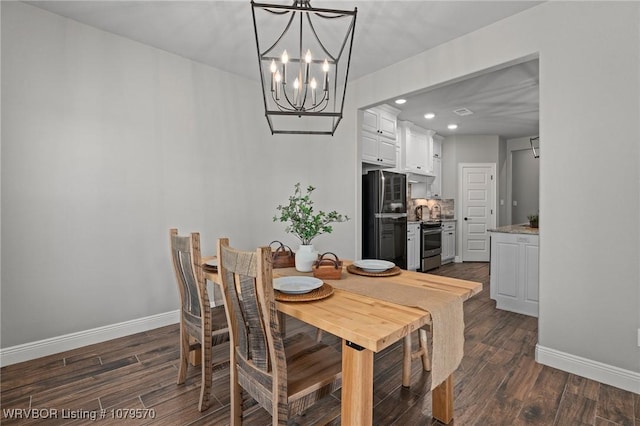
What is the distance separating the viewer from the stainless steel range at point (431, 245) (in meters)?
5.36

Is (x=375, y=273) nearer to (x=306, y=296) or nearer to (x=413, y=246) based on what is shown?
(x=306, y=296)

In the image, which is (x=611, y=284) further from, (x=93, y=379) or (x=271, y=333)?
(x=93, y=379)

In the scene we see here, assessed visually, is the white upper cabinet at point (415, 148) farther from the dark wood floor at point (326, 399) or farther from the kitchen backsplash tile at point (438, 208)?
the dark wood floor at point (326, 399)

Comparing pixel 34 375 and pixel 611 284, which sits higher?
pixel 611 284

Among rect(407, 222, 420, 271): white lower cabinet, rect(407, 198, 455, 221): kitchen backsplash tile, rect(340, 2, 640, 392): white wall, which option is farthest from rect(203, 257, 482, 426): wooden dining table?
rect(407, 198, 455, 221): kitchen backsplash tile

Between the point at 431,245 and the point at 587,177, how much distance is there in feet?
11.5

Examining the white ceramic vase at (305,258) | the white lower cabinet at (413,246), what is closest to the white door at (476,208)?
the white lower cabinet at (413,246)

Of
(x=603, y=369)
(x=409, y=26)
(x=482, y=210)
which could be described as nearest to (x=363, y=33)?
(x=409, y=26)

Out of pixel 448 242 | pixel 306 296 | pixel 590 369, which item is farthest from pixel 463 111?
pixel 306 296

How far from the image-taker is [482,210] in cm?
659

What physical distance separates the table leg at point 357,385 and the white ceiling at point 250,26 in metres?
2.42

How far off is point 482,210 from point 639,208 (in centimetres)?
485

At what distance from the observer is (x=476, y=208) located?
6617mm

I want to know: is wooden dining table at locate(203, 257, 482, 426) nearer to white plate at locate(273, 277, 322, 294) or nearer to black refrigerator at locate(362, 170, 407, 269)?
white plate at locate(273, 277, 322, 294)
